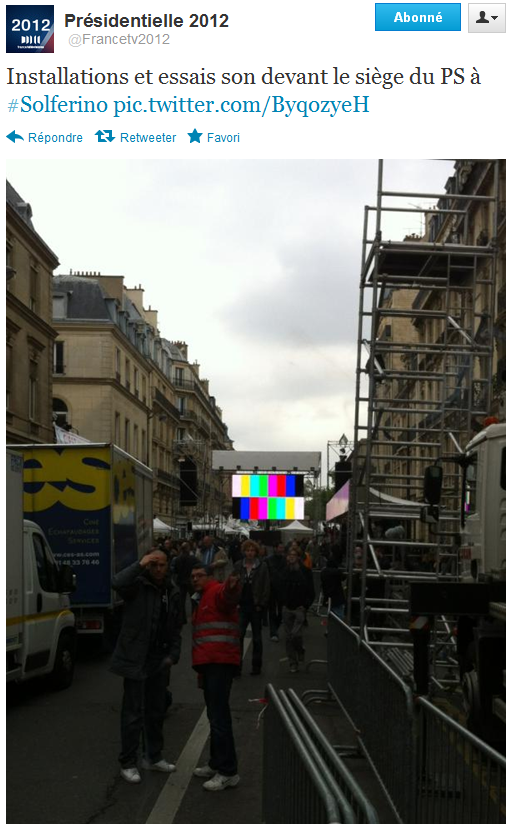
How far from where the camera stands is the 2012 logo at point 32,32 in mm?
6441

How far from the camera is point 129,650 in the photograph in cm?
906

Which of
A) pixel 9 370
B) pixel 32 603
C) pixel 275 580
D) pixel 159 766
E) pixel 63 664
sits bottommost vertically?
pixel 63 664

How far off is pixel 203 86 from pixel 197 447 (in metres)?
95.4

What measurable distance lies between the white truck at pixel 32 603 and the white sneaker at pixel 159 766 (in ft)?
10.7

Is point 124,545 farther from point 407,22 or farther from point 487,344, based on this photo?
point 407,22

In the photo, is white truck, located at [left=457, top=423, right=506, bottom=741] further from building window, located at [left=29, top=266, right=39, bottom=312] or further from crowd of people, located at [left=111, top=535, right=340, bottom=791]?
building window, located at [left=29, top=266, right=39, bottom=312]

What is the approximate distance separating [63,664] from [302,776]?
924 cm

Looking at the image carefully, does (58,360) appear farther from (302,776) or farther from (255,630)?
(302,776)

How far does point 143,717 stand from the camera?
9023mm

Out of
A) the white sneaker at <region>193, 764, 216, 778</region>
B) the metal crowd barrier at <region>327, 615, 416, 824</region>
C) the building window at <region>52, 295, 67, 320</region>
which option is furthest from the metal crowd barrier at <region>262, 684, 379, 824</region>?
the building window at <region>52, 295, 67, 320</region>

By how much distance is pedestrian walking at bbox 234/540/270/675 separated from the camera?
604 inches

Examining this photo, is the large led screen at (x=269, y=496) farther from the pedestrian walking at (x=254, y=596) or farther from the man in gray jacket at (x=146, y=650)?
the man in gray jacket at (x=146, y=650)

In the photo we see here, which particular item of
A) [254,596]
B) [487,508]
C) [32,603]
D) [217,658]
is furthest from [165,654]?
[254,596]

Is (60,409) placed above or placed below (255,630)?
above
